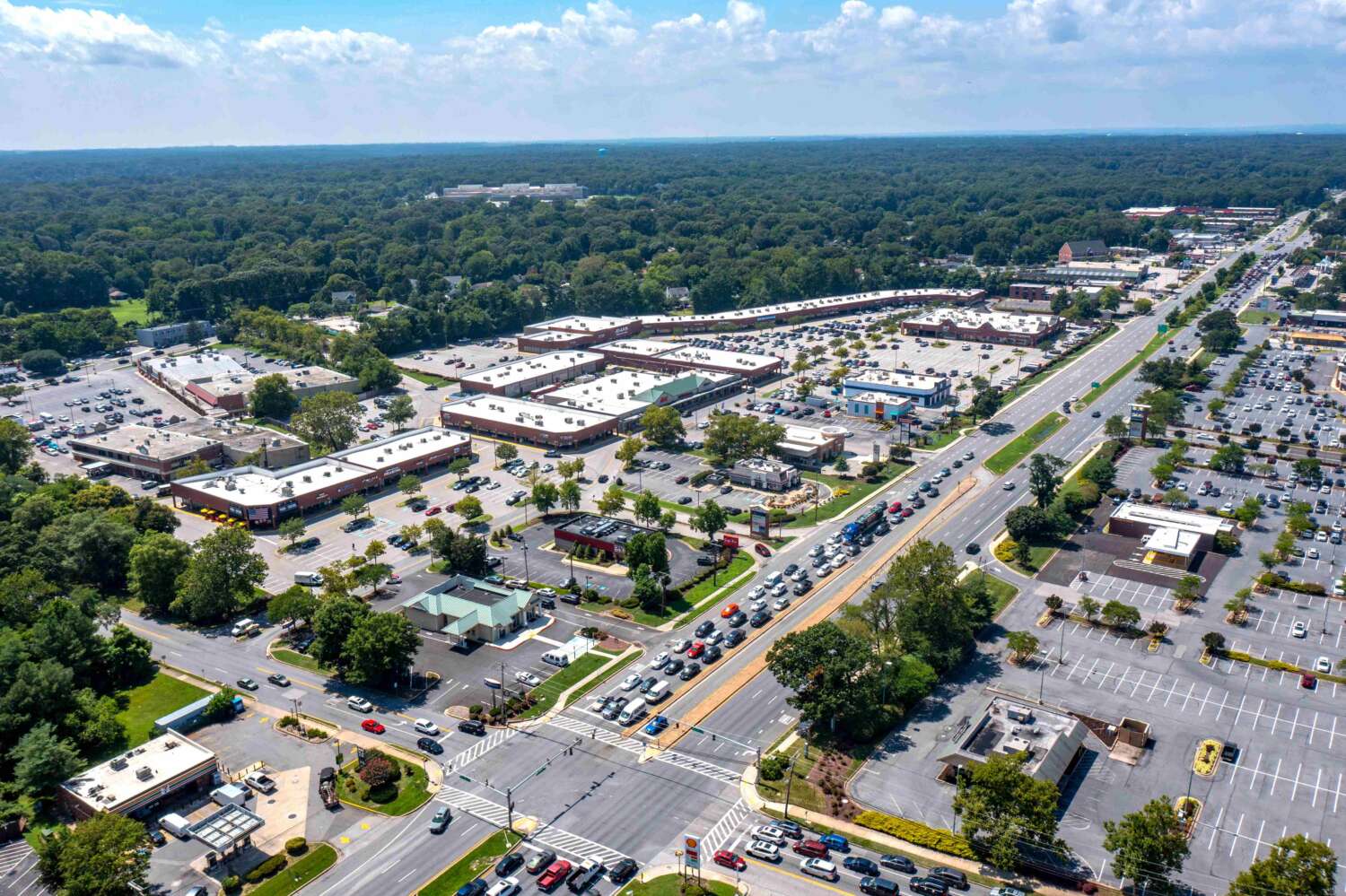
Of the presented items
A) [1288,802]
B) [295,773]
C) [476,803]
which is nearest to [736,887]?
[476,803]

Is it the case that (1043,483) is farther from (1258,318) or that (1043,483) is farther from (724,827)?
(1258,318)

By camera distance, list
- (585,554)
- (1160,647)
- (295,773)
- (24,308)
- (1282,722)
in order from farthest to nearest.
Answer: (24,308)
(585,554)
(1160,647)
(1282,722)
(295,773)

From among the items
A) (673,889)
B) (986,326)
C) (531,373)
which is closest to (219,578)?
(673,889)

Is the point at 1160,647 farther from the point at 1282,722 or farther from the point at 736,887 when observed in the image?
the point at 736,887

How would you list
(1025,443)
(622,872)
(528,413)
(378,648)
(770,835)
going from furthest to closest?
(528,413) < (1025,443) < (378,648) < (770,835) < (622,872)

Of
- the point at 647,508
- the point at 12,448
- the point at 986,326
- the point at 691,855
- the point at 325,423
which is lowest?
the point at 691,855
